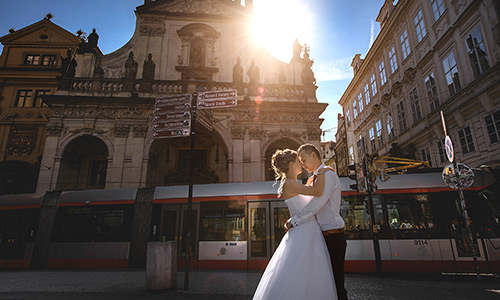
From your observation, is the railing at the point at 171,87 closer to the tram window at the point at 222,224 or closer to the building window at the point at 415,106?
the building window at the point at 415,106

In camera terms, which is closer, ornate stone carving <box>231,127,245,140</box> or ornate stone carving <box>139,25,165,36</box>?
ornate stone carving <box>231,127,245,140</box>

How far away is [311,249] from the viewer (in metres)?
2.56

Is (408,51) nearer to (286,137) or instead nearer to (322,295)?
(286,137)

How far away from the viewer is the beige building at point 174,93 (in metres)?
16.0

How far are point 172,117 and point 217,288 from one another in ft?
15.1

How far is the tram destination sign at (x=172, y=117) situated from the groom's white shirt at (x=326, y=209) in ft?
15.7

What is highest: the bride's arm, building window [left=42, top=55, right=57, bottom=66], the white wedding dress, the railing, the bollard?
building window [left=42, top=55, right=57, bottom=66]

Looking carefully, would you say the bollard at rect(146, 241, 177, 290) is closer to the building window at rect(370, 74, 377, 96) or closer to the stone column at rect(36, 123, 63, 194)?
the stone column at rect(36, 123, 63, 194)

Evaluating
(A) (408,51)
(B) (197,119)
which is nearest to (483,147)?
(A) (408,51)

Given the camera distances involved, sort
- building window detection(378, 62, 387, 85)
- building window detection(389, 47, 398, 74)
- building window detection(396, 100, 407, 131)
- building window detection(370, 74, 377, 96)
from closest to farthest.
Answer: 1. building window detection(396, 100, 407, 131)
2. building window detection(389, 47, 398, 74)
3. building window detection(378, 62, 387, 85)
4. building window detection(370, 74, 377, 96)

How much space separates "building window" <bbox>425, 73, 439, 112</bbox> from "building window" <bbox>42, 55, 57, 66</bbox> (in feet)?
94.3

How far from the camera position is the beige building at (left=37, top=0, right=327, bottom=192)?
16000 millimetres

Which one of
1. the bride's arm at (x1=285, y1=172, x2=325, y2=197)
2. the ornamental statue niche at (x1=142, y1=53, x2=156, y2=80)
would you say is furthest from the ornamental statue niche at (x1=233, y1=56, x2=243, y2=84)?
the bride's arm at (x1=285, y1=172, x2=325, y2=197)

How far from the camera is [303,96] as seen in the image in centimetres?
1759
